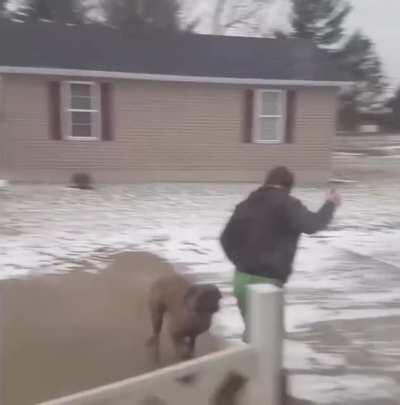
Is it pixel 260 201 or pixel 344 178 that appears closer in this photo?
pixel 260 201

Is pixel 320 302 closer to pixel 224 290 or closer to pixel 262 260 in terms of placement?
pixel 224 290

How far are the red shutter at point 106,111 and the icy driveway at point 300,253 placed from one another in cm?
166

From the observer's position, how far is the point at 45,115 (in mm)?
16922

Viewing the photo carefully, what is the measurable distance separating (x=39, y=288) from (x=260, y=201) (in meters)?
3.50

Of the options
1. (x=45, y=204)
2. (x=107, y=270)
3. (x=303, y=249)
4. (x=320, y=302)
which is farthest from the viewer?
(x=45, y=204)

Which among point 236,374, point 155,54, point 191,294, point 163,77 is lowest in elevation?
point 191,294

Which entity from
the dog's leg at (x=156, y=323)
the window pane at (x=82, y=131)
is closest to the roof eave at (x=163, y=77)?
the window pane at (x=82, y=131)

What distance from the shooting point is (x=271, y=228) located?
14.3ft

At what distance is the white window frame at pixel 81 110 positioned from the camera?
1702 cm

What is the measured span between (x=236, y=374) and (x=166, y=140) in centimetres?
1551

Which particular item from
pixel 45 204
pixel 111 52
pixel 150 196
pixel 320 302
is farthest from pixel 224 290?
pixel 111 52

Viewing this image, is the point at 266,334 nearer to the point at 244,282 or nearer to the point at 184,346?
the point at 244,282

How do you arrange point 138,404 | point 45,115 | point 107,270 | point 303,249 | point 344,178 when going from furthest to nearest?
point 344,178 < point 45,115 < point 303,249 < point 107,270 < point 138,404

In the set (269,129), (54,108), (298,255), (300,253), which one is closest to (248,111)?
(269,129)
